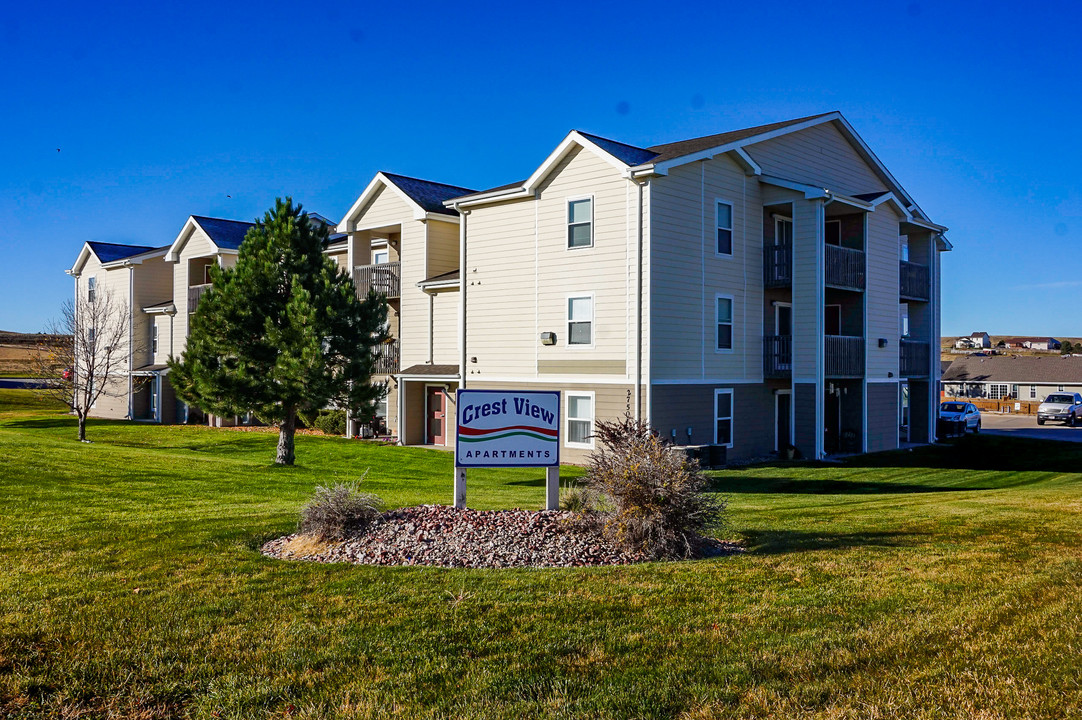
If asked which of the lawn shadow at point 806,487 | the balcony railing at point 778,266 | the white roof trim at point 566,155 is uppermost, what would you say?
the white roof trim at point 566,155

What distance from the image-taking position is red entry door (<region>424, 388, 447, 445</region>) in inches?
1276

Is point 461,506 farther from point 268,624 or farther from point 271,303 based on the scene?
point 271,303

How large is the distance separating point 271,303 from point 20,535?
1332cm

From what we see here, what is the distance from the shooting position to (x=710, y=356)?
84.8 ft

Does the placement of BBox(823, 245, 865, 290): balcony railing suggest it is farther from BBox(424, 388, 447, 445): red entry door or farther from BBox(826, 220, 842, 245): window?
BBox(424, 388, 447, 445): red entry door

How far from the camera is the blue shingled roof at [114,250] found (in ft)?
154

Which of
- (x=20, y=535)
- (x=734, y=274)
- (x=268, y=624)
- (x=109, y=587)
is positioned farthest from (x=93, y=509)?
(x=734, y=274)

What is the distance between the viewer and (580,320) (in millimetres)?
25859

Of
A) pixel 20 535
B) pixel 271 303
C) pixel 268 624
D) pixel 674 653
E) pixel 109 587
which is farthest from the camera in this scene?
pixel 271 303

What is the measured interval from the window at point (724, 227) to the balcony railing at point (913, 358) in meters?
10.6

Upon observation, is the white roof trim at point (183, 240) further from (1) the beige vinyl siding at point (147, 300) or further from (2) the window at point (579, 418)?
(2) the window at point (579, 418)

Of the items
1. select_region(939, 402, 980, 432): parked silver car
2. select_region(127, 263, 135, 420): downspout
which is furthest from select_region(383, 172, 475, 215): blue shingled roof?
select_region(939, 402, 980, 432): parked silver car

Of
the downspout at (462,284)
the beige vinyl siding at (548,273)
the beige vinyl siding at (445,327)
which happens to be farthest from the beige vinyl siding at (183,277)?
the beige vinyl siding at (548,273)

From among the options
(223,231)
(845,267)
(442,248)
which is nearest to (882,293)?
(845,267)
